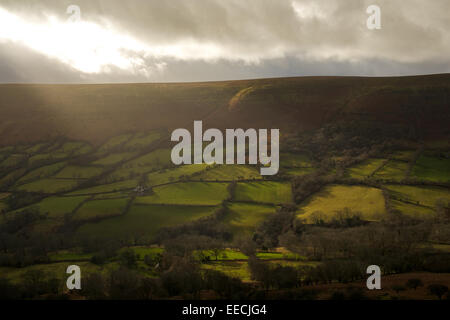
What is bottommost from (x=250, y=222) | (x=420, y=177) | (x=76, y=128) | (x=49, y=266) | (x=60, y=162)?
(x=49, y=266)

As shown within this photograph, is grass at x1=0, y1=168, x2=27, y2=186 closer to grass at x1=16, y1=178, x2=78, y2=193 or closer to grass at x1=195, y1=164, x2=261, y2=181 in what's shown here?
grass at x1=16, y1=178, x2=78, y2=193

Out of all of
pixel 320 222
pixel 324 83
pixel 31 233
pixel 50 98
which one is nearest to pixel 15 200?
pixel 31 233

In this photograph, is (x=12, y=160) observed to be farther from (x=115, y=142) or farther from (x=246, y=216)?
(x=246, y=216)

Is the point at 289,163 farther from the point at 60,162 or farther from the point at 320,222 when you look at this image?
the point at 60,162

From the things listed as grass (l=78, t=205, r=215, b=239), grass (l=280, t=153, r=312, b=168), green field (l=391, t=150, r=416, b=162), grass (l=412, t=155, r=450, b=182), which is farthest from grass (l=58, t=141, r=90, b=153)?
grass (l=412, t=155, r=450, b=182)

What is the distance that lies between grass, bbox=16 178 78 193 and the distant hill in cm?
2791

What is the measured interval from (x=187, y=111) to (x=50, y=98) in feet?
187

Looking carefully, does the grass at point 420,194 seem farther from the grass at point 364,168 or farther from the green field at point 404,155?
the green field at point 404,155

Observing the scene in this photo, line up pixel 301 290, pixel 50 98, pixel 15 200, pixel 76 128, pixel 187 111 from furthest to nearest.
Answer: pixel 50 98 → pixel 187 111 → pixel 76 128 → pixel 15 200 → pixel 301 290

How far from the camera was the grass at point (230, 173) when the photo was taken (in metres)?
65.4

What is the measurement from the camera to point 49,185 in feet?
222

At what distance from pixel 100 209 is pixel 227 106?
66703 millimetres

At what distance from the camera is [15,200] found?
61.0m

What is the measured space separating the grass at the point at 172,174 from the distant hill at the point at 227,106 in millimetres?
30748
